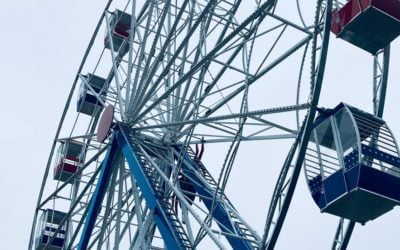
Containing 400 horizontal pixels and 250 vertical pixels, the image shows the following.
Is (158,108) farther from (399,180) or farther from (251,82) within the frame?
(399,180)

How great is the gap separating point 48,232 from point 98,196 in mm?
5314

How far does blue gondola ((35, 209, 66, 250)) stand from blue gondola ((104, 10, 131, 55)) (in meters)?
4.77

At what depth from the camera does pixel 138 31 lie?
19016 mm

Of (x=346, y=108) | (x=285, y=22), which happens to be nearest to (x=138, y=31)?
(x=285, y=22)

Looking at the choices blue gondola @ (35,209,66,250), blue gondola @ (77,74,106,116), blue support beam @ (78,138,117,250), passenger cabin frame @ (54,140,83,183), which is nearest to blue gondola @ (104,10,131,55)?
blue gondola @ (77,74,106,116)

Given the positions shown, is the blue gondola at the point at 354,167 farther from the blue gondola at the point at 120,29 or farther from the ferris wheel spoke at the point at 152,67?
the blue gondola at the point at 120,29

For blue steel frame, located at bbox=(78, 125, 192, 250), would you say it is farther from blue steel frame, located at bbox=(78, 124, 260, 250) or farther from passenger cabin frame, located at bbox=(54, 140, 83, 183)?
passenger cabin frame, located at bbox=(54, 140, 83, 183)

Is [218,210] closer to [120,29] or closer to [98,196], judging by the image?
[98,196]

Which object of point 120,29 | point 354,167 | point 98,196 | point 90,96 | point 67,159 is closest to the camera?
point 354,167

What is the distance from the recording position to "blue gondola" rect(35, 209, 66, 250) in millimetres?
20516

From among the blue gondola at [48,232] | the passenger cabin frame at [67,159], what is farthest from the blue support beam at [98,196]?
the passenger cabin frame at [67,159]

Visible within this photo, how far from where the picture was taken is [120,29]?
817 inches

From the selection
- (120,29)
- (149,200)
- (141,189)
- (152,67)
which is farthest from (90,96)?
(149,200)

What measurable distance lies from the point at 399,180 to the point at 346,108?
1250 millimetres
